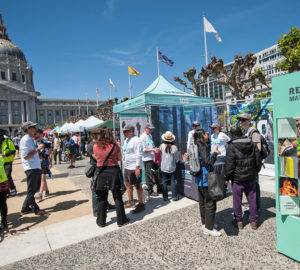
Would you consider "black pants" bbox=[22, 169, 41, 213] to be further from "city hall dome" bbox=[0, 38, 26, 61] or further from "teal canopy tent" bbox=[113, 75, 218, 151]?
"city hall dome" bbox=[0, 38, 26, 61]

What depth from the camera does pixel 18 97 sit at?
88.8 meters

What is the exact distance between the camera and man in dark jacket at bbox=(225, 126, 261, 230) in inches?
126

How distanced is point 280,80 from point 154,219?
3.12 meters

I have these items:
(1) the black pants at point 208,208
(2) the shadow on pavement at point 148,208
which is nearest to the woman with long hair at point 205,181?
(1) the black pants at point 208,208

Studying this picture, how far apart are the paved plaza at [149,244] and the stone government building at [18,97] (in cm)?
9055

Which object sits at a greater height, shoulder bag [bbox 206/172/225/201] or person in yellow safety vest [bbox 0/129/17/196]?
person in yellow safety vest [bbox 0/129/17/196]

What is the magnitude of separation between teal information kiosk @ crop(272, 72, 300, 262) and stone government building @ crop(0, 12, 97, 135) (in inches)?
3638

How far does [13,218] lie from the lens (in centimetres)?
448

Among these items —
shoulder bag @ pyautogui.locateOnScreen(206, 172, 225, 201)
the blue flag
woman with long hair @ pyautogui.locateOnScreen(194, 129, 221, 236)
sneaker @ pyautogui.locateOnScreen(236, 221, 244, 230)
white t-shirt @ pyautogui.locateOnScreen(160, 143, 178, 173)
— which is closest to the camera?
shoulder bag @ pyautogui.locateOnScreen(206, 172, 225, 201)

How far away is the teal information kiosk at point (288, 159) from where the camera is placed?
2426mm

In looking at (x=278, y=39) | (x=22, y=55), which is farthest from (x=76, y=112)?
(x=278, y=39)

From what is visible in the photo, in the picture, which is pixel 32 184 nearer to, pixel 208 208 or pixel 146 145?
pixel 146 145

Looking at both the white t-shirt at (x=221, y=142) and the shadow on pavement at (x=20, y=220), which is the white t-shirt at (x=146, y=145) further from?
the shadow on pavement at (x=20, y=220)

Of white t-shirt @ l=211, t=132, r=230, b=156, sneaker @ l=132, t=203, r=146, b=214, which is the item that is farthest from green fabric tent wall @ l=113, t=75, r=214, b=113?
sneaker @ l=132, t=203, r=146, b=214
